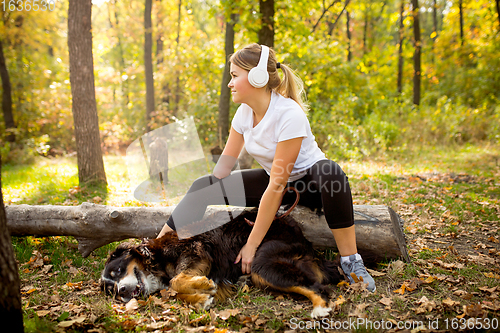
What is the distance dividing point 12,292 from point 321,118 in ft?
31.0

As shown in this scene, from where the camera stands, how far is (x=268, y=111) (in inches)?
97.6

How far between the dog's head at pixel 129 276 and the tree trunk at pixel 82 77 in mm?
3612

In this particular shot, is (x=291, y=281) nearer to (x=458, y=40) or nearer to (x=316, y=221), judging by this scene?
(x=316, y=221)

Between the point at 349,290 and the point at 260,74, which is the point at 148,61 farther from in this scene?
the point at 349,290

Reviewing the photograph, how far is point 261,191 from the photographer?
2.85 m

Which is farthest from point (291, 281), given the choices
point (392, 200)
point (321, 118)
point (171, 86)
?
point (171, 86)

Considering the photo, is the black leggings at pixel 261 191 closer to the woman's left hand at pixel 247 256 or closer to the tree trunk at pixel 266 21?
the woman's left hand at pixel 247 256

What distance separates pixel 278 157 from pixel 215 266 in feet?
3.43

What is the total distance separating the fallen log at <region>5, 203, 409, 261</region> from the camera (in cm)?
275

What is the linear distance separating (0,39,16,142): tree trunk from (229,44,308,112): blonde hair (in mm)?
10781

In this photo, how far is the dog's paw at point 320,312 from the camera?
6.68 feet

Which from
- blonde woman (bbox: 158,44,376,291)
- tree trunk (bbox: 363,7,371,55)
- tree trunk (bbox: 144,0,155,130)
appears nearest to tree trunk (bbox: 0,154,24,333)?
blonde woman (bbox: 158,44,376,291)

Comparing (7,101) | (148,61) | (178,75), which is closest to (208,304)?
(148,61)

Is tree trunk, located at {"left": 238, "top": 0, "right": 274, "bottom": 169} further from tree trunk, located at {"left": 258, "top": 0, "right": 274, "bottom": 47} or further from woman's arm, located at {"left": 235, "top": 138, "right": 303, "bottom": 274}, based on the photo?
woman's arm, located at {"left": 235, "top": 138, "right": 303, "bottom": 274}
